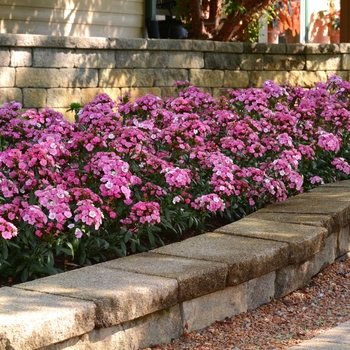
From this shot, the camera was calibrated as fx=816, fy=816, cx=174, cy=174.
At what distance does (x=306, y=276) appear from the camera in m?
4.63

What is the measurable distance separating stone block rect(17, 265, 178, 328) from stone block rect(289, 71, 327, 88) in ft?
24.8

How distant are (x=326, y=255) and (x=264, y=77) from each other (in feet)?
19.1

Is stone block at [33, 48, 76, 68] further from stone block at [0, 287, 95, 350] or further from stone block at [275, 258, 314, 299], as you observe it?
stone block at [0, 287, 95, 350]

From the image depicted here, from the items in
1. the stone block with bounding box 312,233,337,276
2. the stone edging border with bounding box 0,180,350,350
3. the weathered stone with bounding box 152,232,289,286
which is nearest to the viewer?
the stone edging border with bounding box 0,180,350,350

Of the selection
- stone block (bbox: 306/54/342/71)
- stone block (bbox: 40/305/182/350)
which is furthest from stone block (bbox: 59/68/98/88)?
stone block (bbox: 40/305/182/350)

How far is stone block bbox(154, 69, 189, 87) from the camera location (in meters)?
9.27

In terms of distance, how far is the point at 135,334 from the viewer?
3449 millimetres

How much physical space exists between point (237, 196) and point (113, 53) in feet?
13.3

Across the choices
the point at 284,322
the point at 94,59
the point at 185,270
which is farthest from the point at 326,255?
the point at 94,59

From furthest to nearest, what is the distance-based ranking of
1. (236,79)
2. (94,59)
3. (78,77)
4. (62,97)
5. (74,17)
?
(74,17) < (236,79) < (94,59) < (78,77) < (62,97)

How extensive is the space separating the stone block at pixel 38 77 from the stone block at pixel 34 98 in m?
0.05

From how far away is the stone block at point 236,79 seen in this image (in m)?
10.1

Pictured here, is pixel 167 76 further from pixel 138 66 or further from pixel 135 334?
pixel 135 334

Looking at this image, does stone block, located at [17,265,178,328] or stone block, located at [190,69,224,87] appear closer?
stone block, located at [17,265,178,328]
